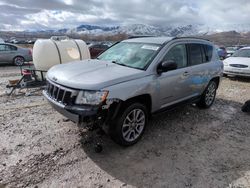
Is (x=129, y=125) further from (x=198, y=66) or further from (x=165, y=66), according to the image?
(x=198, y=66)

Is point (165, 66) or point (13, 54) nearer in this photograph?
point (165, 66)

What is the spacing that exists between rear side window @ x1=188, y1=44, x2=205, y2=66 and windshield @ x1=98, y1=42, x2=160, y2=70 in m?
1.13

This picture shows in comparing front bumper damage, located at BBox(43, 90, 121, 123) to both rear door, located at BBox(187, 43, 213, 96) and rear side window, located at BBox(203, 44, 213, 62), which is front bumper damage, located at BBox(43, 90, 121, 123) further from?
rear side window, located at BBox(203, 44, 213, 62)

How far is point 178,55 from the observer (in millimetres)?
4895

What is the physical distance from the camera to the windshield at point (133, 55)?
171 inches

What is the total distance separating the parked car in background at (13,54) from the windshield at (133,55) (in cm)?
1103

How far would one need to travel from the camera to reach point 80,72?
396 centimetres

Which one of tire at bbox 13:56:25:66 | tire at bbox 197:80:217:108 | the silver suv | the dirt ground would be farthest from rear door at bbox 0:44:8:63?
tire at bbox 197:80:217:108

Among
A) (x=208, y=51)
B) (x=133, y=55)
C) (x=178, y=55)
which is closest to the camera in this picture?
(x=133, y=55)

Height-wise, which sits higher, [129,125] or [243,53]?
[243,53]

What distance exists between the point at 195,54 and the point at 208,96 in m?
1.49

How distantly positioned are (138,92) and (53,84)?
152 cm

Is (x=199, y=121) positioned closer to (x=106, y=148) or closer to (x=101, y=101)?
(x=106, y=148)

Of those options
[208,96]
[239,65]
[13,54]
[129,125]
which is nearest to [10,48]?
[13,54]
